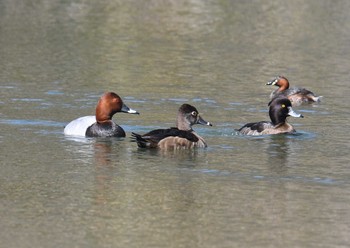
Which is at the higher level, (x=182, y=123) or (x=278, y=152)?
(x=182, y=123)

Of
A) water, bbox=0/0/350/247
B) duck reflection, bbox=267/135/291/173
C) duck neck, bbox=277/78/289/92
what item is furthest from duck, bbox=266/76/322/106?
duck reflection, bbox=267/135/291/173

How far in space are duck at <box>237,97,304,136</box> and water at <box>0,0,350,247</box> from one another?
0.78ft

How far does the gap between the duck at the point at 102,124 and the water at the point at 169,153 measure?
33cm

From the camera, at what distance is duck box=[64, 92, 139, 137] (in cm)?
1811

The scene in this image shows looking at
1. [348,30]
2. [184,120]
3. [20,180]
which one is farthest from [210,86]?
[348,30]

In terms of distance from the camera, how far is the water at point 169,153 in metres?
11.9

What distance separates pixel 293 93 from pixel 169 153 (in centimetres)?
770

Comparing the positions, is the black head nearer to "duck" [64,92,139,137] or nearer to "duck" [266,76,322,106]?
"duck" [64,92,139,137]

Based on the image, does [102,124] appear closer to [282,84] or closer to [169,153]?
[169,153]

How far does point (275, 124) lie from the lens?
62.2 feet

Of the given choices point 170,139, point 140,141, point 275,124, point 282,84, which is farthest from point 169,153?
point 282,84

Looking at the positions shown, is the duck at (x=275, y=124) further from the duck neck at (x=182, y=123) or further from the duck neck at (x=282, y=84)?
the duck neck at (x=282, y=84)

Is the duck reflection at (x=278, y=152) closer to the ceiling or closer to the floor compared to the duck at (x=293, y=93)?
closer to the floor

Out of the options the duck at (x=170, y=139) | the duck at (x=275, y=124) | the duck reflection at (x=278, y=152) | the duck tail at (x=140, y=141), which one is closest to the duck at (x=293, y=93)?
the duck at (x=275, y=124)
